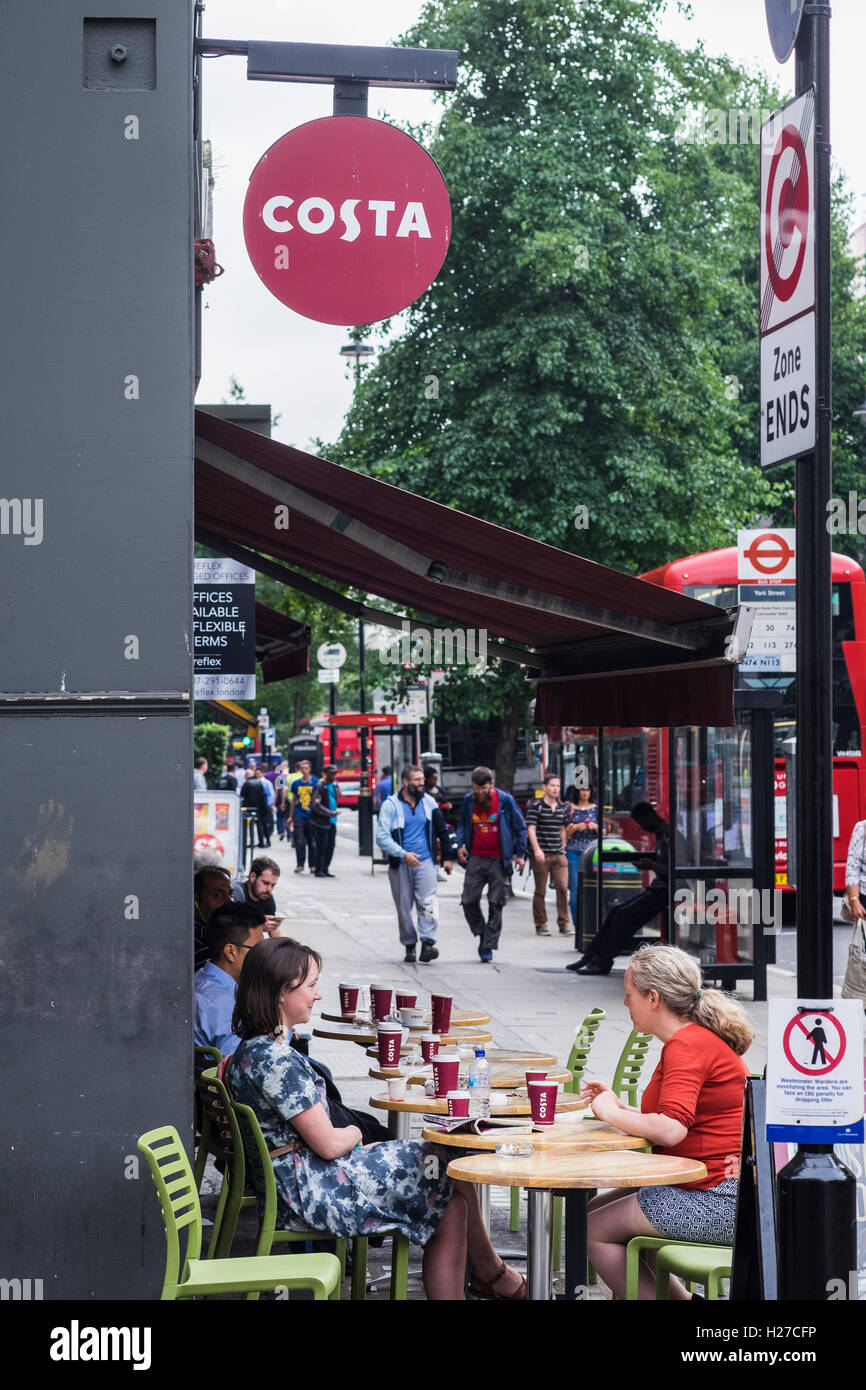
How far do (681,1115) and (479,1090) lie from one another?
0.75 meters

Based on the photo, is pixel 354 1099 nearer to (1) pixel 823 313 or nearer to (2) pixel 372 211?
(2) pixel 372 211

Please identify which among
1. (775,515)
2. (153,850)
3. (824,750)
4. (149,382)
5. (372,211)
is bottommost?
(153,850)

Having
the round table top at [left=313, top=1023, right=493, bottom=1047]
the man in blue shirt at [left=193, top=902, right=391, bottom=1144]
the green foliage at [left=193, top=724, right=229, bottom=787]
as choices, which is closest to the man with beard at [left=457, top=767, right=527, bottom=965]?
the round table top at [left=313, top=1023, right=493, bottom=1047]

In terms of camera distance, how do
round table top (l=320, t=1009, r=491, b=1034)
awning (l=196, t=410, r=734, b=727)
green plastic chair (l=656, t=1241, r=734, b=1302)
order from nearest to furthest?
green plastic chair (l=656, t=1241, r=734, b=1302), awning (l=196, t=410, r=734, b=727), round table top (l=320, t=1009, r=491, b=1034)

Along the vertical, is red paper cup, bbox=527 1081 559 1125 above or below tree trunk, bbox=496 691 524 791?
below

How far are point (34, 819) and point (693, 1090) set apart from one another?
2.20m

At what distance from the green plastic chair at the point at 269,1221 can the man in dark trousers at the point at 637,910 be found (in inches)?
326

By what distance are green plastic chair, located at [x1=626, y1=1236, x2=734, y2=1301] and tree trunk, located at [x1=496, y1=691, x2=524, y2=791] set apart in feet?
77.2

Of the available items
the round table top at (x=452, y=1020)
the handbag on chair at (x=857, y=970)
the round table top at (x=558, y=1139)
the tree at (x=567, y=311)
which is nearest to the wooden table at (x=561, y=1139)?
the round table top at (x=558, y=1139)

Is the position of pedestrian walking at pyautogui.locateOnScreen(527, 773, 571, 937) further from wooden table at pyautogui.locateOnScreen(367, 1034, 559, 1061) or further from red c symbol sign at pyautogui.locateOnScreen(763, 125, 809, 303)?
red c symbol sign at pyautogui.locateOnScreen(763, 125, 809, 303)

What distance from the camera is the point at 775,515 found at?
35.8 meters

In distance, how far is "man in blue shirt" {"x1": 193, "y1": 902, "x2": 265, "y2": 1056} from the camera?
21.6 ft

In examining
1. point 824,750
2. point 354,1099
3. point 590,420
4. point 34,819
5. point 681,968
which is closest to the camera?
point 824,750

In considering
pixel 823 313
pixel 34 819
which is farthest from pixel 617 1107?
pixel 823 313
